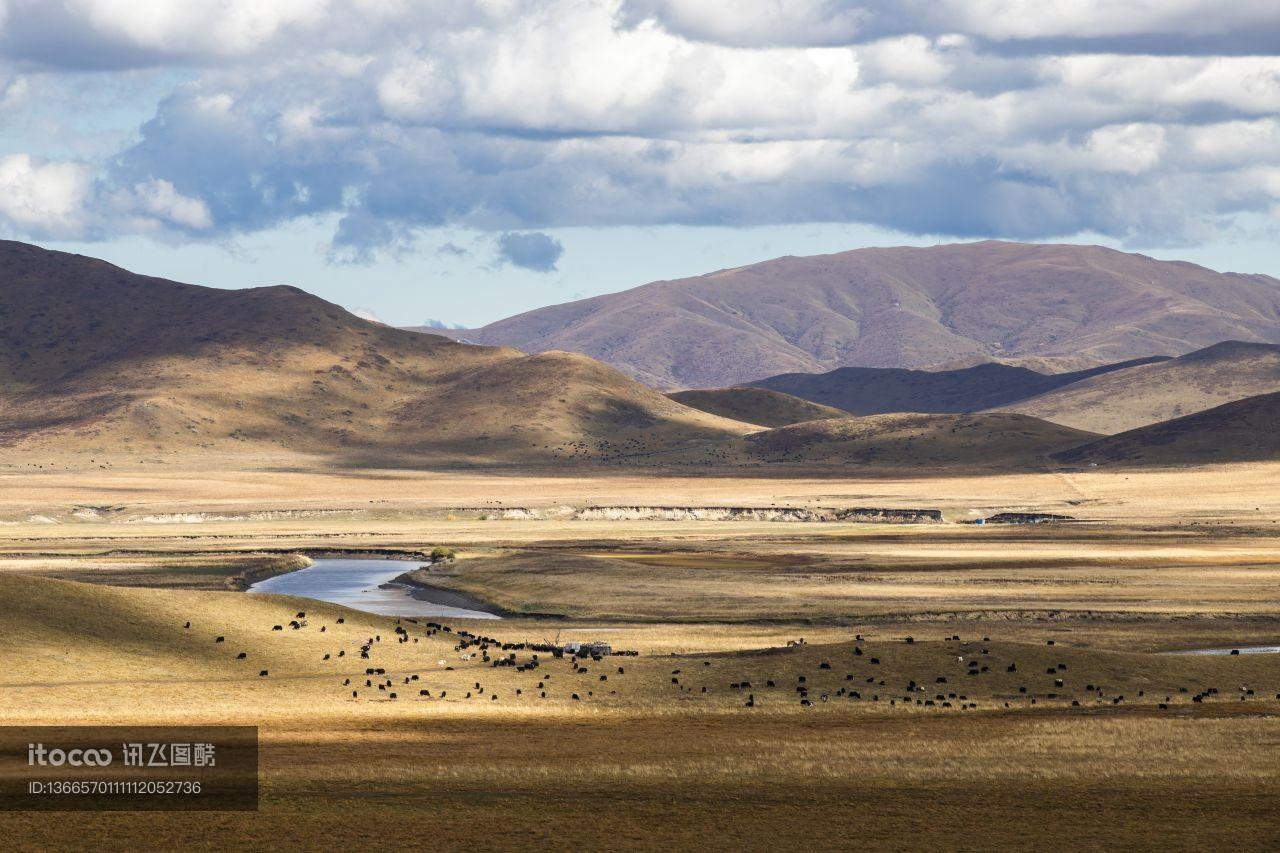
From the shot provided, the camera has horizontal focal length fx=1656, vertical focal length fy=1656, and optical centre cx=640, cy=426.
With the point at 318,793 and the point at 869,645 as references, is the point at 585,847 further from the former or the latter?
the point at 869,645

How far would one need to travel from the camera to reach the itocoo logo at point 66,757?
39.7 meters

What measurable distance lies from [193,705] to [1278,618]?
54.4 meters

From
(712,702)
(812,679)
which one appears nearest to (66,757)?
(712,702)

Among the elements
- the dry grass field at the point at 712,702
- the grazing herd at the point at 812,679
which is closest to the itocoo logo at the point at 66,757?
the dry grass field at the point at 712,702

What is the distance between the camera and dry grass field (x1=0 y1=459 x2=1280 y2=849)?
3519cm

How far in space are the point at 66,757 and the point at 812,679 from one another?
27.1 metres

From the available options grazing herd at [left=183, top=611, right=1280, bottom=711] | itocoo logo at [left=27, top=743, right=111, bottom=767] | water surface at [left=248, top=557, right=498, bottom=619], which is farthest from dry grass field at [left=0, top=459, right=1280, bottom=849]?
itocoo logo at [left=27, top=743, right=111, bottom=767]

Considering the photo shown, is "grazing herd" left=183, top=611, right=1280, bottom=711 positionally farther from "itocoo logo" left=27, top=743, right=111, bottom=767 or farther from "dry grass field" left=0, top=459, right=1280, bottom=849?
"itocoo logo" left=27, top=743, right=111, bottom=767

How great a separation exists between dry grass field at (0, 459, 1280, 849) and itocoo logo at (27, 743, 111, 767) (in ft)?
13.9

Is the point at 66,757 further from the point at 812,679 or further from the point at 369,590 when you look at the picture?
the point at 369,590

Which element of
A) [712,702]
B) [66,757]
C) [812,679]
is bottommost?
[712,702]

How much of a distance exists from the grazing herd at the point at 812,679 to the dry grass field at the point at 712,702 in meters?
0.17

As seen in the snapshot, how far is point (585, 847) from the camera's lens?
107ft

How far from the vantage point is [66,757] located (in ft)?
132
